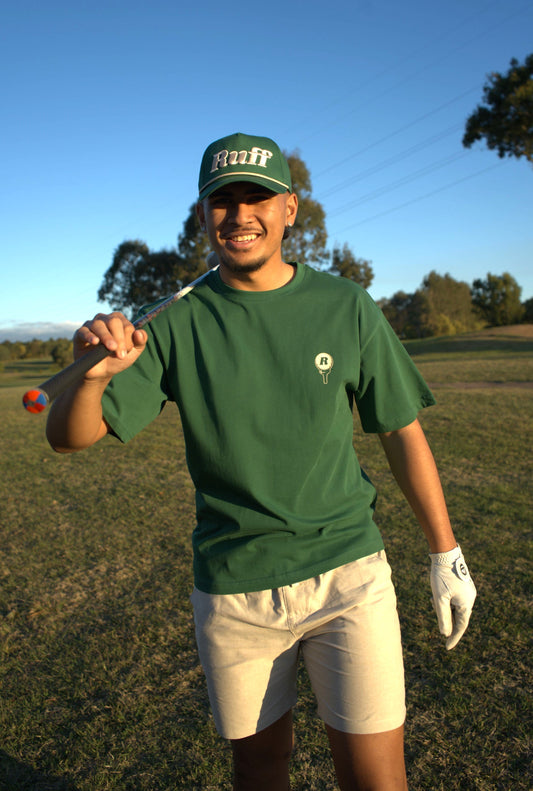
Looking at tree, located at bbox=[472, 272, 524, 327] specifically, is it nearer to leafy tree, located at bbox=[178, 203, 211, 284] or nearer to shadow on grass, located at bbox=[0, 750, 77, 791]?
leafy tree, located at bbox=[178, 203, 211, 284]

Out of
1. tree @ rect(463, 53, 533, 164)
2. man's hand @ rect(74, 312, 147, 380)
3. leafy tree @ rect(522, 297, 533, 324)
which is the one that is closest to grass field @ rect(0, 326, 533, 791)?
man's hand @ rect(74, 312, 147, 380)

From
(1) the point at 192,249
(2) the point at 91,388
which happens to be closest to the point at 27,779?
(2) the point at 91,388

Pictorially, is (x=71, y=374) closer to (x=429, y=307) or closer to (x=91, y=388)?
(x=91, y=388)

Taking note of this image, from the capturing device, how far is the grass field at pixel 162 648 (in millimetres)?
2895

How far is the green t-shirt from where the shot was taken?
2041mm

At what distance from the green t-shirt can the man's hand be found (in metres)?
0.22

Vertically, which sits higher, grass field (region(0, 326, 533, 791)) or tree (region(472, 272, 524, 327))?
tree (region(472, 272, 524, 327))

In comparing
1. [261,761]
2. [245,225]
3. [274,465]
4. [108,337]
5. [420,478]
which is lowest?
[261,761]

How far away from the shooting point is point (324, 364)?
2.10 meters

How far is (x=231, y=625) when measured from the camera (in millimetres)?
2053

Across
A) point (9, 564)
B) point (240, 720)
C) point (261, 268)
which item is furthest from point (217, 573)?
point (9, 564)

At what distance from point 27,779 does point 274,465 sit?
2058mm

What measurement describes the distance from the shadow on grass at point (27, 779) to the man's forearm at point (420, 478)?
79.1 inches

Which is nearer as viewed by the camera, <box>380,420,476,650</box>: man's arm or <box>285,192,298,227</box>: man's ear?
<box>380,420,476,650</box>: man's arm
